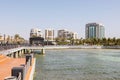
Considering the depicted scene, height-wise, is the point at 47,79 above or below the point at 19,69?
below

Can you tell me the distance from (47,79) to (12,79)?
18878 mm

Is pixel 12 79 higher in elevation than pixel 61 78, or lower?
higher

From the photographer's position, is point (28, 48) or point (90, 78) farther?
point (28, 48)

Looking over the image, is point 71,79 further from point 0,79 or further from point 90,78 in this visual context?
point 0,79

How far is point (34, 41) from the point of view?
540ft

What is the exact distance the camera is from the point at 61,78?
32.9 m

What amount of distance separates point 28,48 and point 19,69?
87.3m

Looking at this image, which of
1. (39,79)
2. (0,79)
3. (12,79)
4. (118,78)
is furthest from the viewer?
(118,78)

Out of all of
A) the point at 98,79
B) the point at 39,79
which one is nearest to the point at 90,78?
the point at 98,79

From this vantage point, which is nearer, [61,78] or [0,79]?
[0,79]

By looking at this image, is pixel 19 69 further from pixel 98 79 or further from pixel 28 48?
pixel 28 48

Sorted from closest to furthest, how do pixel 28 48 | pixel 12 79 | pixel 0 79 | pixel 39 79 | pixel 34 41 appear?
pixel 12 79 → pixel 0 79 → pixel 39 79 → pixel 28 48 → pixel 34 41

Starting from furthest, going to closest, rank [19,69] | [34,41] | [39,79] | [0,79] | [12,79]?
1. [34,41]
2. [39,79]
3. [0,79]
4. [19,69]
5. [12,79]

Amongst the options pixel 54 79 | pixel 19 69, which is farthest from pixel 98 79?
pixel 19 69
